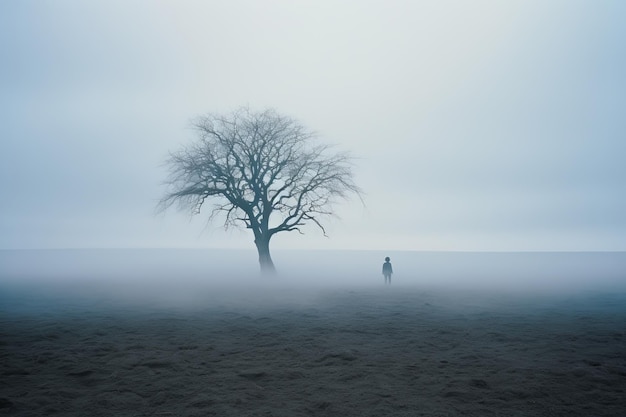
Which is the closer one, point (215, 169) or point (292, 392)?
point (292, 392)

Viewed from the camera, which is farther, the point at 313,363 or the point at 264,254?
the point at 264,254

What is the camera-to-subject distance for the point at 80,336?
12.7m

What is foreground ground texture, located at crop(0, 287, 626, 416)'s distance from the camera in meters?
7.34

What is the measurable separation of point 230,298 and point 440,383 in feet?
51.8

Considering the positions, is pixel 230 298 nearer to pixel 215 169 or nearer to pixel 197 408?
pixel 215 169

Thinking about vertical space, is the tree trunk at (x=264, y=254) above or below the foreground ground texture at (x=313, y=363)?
above

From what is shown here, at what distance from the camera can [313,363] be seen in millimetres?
9836

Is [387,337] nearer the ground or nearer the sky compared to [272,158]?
nearer the ground

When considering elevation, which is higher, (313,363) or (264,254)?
(264,254)

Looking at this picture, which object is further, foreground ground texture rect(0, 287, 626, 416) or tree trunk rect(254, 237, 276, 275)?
tree trunk rect(254, 237, 276, 275)

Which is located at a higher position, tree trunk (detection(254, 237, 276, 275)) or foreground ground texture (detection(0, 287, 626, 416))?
tree trunk (detection(254, 237, 276, 275))

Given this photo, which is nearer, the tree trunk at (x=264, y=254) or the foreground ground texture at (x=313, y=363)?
the foreground ground texture at (x=313, y=363)

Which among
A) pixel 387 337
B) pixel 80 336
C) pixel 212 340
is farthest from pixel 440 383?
pixel 80 336

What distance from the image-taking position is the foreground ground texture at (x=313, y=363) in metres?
7.34
